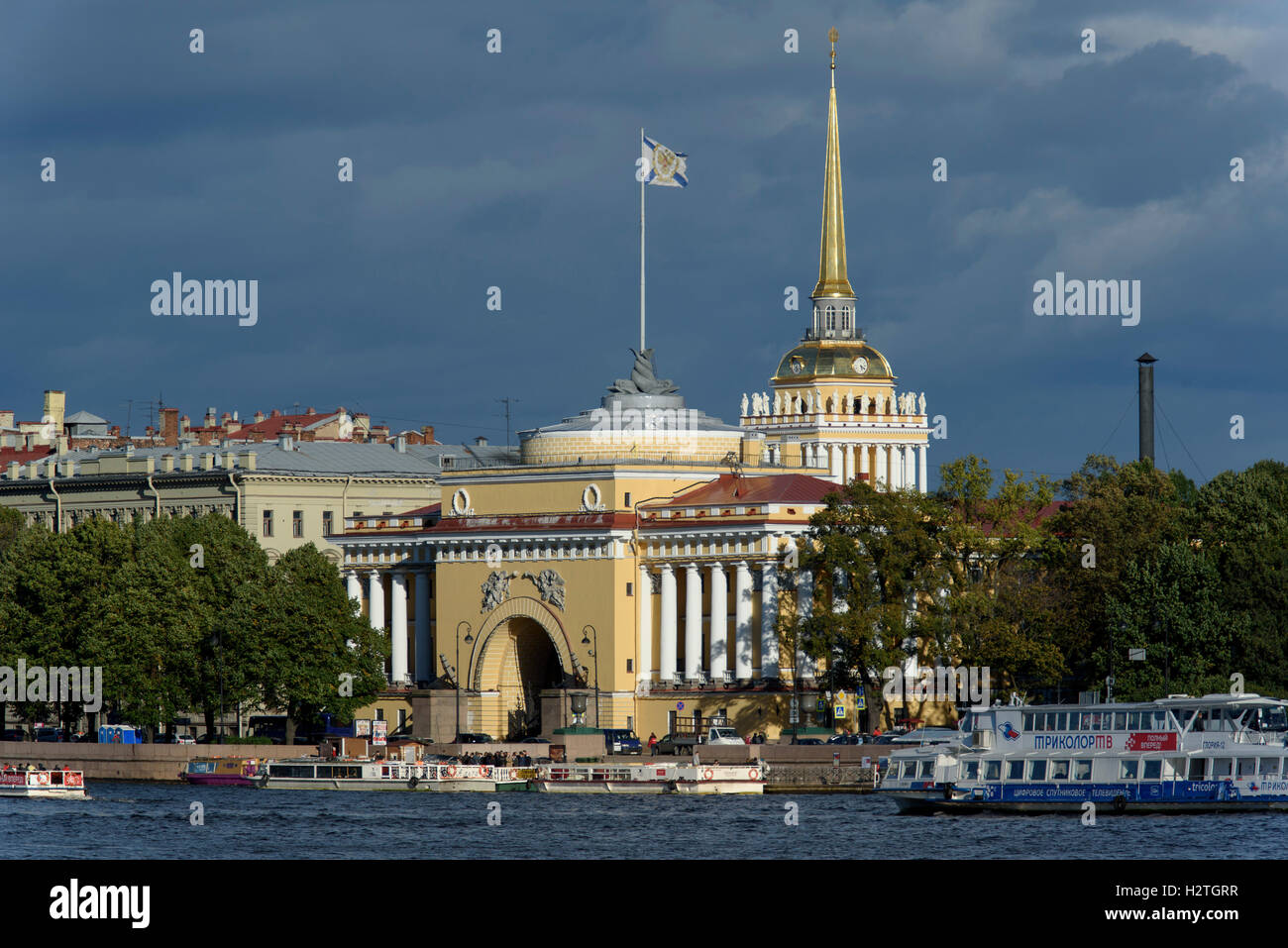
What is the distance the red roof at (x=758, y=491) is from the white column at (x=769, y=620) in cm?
257

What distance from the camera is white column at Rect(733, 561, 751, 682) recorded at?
91750 mm

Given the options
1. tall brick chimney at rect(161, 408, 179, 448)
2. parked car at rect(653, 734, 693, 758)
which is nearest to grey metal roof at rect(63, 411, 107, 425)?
tall brick chimney at rect(161, 408, 179, 448)

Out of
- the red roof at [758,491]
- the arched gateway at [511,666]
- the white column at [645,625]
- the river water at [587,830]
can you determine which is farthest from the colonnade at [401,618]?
the river water at [587,830]

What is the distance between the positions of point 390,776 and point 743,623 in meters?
17.5

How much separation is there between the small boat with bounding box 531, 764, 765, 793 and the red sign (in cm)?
1308

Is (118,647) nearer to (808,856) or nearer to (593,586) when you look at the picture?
(593,586)

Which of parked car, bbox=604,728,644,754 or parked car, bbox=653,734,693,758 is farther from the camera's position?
parked car, bbox=604,728,644,754

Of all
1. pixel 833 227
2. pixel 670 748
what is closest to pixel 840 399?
pixel 833 227

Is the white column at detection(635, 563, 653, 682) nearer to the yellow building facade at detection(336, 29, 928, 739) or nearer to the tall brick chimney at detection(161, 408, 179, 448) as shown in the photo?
the yellow building facade at detection(336, 29, 928, 739)

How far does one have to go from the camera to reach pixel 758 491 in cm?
9350

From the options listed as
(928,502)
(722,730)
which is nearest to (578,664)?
(722,730)

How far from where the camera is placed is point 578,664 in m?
95.1

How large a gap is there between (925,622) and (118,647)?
2806cm

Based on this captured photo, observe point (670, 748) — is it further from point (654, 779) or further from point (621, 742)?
point (654, 779)
